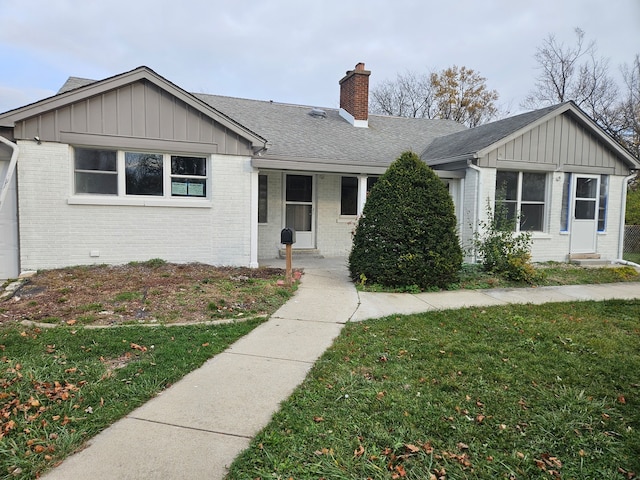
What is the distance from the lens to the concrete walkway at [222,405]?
8.68 ft

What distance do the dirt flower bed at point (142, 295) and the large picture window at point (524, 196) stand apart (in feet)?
21.2

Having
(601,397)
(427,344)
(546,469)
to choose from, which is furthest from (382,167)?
(546,469)

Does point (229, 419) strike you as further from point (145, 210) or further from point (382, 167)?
point (382, 167)

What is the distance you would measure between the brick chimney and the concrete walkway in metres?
9.44

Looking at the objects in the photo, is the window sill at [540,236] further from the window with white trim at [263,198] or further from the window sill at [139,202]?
the window sill at [139,202]

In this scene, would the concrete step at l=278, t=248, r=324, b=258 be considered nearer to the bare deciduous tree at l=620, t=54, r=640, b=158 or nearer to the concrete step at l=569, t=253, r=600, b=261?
the concrete step at l=569, t=253, r=600, b=261

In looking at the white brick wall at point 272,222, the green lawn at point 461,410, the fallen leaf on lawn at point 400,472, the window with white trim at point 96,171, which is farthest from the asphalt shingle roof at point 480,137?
the fallen leaf on lawn at point 400,472

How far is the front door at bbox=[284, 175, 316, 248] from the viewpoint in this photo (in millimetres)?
12266

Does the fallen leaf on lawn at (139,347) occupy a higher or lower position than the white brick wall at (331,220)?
lower

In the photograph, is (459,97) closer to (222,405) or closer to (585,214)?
(585,214)

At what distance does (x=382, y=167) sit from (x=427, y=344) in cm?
709

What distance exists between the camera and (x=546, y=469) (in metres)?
2.66

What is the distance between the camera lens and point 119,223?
8.89 meters

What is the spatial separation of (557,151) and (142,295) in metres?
10.7
